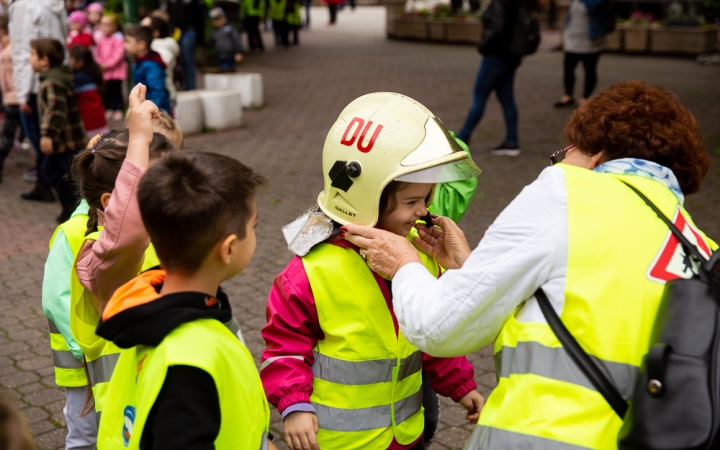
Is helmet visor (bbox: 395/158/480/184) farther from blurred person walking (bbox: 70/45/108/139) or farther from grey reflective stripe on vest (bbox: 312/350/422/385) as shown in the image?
blurred person walking (bbox: 70/45/108/139)

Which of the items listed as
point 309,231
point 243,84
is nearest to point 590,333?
point 309,231

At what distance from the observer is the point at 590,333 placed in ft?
5.66

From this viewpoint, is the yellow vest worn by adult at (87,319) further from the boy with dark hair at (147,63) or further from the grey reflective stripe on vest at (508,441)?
the boy with dark hair at (147,63)

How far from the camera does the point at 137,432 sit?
176 cm

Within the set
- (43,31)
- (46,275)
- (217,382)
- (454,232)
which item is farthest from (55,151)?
(217,382)

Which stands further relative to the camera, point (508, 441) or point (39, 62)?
point (39, 62)

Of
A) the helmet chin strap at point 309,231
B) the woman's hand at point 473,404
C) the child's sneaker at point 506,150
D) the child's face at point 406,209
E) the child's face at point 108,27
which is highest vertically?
the child's face at point 108,27

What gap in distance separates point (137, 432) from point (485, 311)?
0.82 meters

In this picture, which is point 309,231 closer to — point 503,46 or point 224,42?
point 503,46

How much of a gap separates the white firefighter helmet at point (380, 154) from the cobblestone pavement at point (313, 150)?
1837mm

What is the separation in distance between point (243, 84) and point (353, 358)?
10.8m

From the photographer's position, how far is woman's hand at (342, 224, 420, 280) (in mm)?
2195

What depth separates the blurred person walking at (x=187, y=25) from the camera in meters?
12.7

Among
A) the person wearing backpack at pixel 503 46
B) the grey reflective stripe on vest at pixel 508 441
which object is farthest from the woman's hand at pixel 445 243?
the person wearing backpack at pixel 503 46
